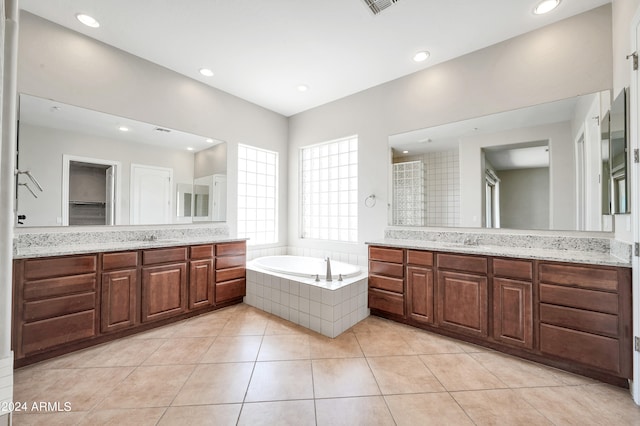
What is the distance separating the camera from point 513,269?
2160 millimetres

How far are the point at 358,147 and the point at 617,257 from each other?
2.70m

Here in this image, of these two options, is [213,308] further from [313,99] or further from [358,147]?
[313,99]

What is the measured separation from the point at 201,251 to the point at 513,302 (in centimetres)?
308

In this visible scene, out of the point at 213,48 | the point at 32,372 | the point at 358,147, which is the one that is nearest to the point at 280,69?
the point at 213,48

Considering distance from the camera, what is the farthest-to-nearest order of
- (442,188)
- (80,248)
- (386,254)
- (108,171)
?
(442,188), (386,254), (108,171), (80,248)

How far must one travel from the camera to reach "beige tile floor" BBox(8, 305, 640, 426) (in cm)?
155

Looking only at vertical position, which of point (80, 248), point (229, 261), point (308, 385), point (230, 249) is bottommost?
point (308, 385)

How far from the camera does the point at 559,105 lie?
2.39 metres

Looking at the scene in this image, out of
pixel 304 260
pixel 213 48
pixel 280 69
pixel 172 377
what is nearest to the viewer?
pixel 172 377

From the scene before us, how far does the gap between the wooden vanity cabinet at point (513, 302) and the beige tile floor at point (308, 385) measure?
0.64 ft

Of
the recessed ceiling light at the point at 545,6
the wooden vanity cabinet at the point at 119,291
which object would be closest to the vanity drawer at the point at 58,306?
the wooden vanity cabinet at the point at 119,291

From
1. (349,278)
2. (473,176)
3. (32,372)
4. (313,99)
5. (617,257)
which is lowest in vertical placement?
(32,372)

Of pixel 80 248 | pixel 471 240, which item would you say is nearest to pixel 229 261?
pixel 80 248

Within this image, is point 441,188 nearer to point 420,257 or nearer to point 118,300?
point 420,257
